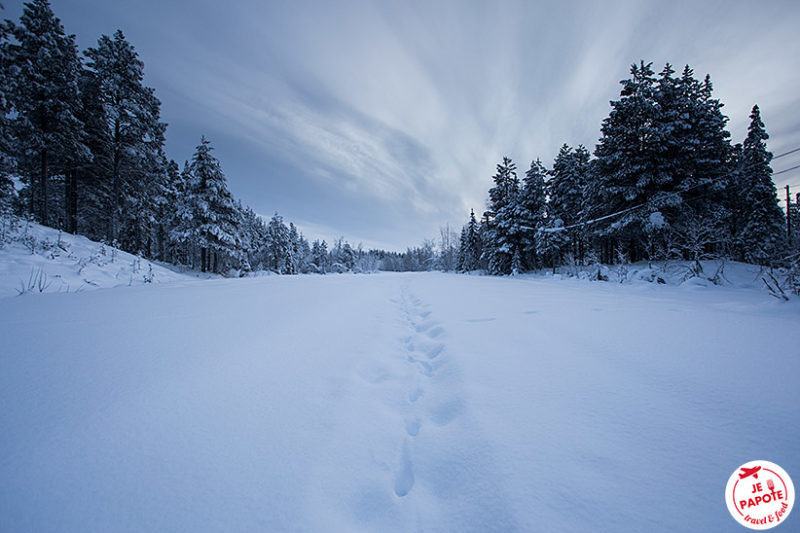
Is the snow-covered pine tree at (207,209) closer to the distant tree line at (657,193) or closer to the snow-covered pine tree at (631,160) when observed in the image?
the distant tree line at (657,193)

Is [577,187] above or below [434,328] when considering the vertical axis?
above

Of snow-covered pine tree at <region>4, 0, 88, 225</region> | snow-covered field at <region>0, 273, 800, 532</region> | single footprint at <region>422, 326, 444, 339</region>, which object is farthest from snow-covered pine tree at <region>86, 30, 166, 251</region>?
single footprint at <region>422, 326, 444, 339</region>

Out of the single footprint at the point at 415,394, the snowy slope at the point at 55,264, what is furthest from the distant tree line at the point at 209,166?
the single footprint at the point at 415,394

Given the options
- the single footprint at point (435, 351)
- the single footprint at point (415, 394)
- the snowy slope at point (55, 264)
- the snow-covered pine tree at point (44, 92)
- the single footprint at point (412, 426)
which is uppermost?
the snow-covered pine tree at point (44, 92)

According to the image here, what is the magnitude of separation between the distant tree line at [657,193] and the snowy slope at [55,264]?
56.6ft

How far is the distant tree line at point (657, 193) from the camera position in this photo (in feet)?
40.6

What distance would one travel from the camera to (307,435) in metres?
1.29

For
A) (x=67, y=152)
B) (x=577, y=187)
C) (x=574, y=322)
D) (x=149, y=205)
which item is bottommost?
(x=574, y=322)

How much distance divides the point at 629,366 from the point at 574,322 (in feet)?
4.69

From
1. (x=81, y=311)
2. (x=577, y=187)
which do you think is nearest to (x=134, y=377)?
(x=81, y=311)

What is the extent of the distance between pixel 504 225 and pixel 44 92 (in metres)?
27.5

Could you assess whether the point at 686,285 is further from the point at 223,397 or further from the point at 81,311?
the point at 81,311

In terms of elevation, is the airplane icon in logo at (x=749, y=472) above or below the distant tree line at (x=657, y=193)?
below

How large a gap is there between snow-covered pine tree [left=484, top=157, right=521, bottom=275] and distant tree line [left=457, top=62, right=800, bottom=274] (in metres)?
0.10
